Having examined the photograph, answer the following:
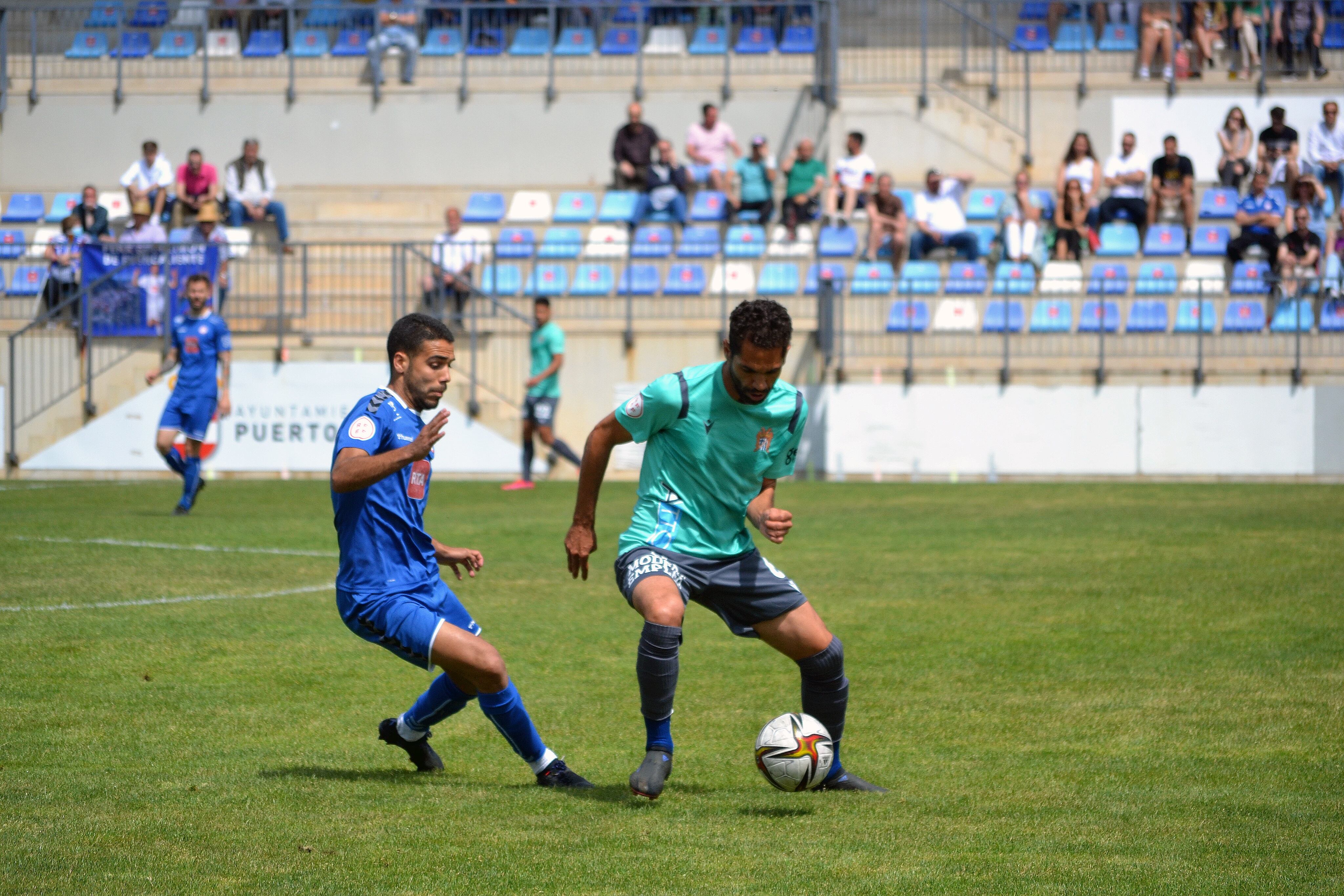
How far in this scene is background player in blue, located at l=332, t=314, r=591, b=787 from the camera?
5.43 metres

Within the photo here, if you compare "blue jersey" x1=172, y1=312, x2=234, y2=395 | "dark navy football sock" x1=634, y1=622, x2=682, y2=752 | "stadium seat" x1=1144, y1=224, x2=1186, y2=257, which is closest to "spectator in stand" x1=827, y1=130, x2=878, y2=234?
"stadium seat" x1=1144, y1=224, x2=1186, y2=257

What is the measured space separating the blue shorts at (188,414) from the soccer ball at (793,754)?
11.0 meters

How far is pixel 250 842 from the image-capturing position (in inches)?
188

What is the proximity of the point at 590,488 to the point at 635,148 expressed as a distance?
64.5 ft

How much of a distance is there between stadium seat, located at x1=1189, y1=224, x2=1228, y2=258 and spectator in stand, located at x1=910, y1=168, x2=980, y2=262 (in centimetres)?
334

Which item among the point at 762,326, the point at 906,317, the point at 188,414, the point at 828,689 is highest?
the point at 762,326

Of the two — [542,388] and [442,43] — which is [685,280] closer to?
[542,388]

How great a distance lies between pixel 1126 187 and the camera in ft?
78.4

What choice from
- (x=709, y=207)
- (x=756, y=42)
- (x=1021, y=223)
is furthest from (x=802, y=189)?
(x=756, y=42)

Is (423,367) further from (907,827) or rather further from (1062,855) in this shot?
(1062,855)

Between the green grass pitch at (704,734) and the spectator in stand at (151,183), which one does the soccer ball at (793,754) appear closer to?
the green grass pitch at (704,734)

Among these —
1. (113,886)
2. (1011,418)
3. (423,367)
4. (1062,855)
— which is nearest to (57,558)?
(423,367)

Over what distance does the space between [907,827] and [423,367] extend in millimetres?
2401

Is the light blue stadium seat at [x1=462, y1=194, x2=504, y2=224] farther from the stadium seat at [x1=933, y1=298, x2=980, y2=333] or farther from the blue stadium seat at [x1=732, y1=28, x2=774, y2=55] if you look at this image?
the stadium seat at [x1=933, y1=298, x2=980, y2=333]
